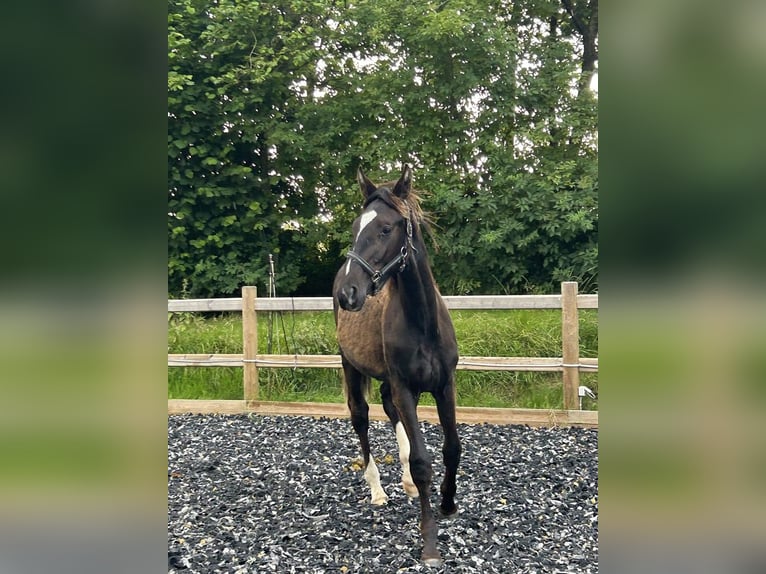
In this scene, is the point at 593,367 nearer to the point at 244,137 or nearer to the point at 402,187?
the point at 402,187

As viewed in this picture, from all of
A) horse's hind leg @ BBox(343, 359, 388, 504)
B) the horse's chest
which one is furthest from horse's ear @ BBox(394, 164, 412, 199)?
horse's hind leg @ BBox(343, 359, 388, 504)

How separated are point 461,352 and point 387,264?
417cm

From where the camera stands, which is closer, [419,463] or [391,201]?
[391,201]

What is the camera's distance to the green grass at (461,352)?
20.5 ft

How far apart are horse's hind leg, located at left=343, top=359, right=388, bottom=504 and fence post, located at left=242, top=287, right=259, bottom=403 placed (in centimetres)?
249

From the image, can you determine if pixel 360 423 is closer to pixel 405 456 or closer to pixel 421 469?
pixel 405 456

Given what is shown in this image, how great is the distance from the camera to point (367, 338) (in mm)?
3705

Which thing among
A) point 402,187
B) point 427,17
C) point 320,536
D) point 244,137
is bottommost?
point 320,536

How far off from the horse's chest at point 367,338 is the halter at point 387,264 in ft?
1.92

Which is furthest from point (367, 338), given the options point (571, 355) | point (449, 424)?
point (571, 355)
